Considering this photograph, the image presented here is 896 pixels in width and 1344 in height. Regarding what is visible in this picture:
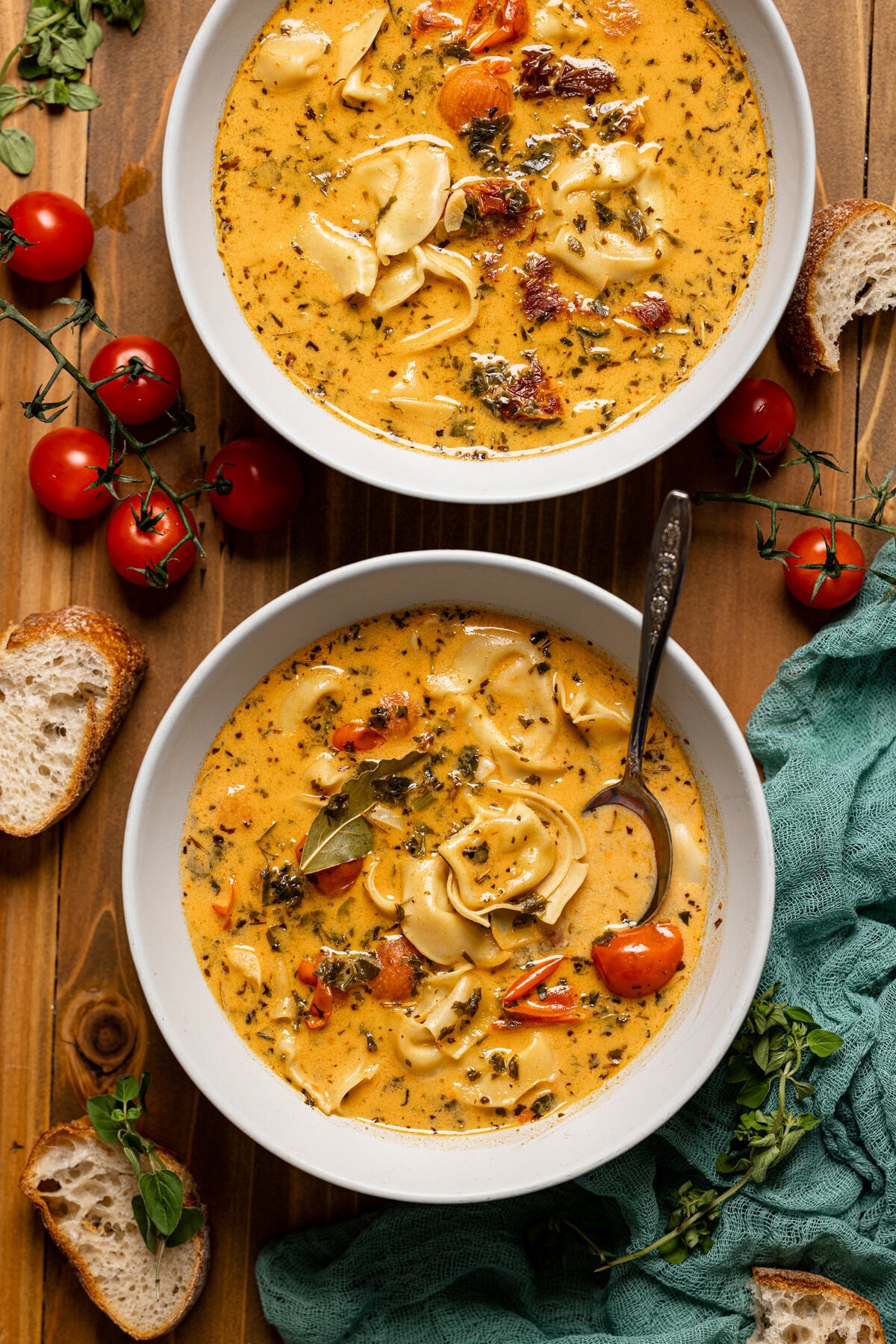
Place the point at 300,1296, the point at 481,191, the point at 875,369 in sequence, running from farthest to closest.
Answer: the point at 875,369 < the point at 300,1296 < the point at 481,191

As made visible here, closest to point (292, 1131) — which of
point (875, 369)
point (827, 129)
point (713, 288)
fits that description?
point (713, 288)

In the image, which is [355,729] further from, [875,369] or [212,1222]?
[875,369]

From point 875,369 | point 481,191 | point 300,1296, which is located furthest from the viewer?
point 875,369

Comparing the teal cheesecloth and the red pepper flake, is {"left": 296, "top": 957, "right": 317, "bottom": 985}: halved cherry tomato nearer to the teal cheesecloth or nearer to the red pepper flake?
the teal cheesecloth

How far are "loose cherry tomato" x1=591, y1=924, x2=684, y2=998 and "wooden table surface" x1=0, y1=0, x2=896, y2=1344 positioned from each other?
0.92m

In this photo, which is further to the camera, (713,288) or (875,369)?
(875,369)

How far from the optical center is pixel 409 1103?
11.2 ft

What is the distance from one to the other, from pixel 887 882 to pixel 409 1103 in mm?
1775

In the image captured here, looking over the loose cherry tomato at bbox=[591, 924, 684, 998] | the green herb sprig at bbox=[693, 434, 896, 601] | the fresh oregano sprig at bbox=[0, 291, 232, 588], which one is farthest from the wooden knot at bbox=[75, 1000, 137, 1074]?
the green herb sprig at bbox=[693, 434, 896, 601]

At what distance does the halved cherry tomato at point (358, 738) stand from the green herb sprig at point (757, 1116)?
152 cm

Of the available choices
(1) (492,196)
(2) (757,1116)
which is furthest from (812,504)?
(2) (757,1116)

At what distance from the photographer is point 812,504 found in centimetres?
385

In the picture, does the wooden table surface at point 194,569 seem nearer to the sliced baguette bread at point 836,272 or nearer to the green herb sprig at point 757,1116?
the sliced baguette bread at point 836,272

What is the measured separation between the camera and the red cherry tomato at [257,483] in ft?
11.9
